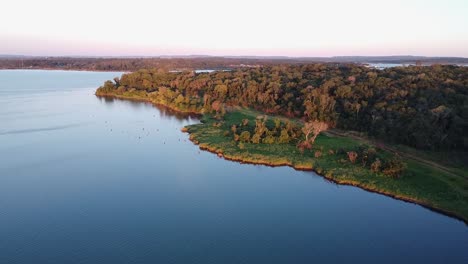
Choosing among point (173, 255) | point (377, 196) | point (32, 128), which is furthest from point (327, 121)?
point (32, 128)

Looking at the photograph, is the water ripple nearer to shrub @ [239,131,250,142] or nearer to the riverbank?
the riverbank

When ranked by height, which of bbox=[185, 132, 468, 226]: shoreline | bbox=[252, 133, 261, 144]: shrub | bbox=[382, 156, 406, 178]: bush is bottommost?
bbox=[185, 132, 468, 226]: shoreline

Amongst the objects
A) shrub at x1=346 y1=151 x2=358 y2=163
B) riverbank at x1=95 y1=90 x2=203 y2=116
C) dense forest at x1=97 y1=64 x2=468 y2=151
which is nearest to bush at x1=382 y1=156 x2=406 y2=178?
shrub at x1=346 y1=151 x2=358 y2=163

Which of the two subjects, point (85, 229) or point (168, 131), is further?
point (168, 131)

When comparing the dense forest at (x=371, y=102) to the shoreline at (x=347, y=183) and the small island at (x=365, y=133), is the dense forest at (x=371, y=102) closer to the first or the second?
the small island at (x=365, y=133)

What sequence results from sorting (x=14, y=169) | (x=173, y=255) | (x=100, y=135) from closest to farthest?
(x=173, y=255)
(x=14, y=169)
(x=100, y=135)

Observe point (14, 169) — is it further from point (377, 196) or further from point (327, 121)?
point (327, 121)
